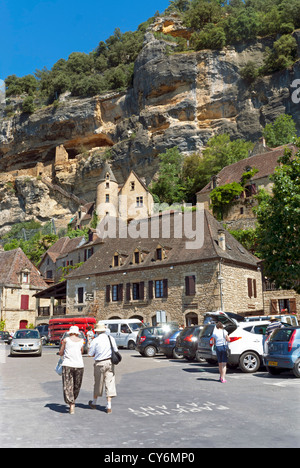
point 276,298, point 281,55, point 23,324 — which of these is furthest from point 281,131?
point 23,324

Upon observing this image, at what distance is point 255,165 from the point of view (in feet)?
177

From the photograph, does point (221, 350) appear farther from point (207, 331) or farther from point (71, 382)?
point (71, 382)

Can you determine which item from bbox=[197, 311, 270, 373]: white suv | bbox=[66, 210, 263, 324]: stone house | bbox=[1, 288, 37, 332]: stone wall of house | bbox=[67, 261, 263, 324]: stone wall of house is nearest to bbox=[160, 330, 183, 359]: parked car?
bbox=[66, 210, 263, 324]: stone house

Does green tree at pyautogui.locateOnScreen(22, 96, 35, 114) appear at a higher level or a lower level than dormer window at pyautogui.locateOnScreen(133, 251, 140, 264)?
higher

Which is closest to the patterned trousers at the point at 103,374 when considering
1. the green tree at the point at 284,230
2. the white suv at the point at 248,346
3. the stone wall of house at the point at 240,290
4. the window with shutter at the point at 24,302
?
the white suv at the point at 248,346

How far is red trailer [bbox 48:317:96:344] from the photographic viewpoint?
2933 centimetres

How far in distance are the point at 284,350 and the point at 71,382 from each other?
6.99m

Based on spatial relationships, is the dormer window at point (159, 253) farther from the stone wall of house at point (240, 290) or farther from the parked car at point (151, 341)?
the parked car at point (151, 341)

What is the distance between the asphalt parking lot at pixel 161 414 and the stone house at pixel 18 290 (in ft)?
114

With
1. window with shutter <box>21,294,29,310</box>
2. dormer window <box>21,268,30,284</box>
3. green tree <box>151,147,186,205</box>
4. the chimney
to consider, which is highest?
green tree <box>151,147,186,205</box>

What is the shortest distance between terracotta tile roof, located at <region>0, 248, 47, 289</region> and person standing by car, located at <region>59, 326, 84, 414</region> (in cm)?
4077

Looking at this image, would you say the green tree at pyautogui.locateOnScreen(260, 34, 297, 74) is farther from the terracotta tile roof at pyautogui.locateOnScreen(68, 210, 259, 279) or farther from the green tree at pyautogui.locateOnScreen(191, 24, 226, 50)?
the terracotta tile roof at pyautogui.locateOnScreen(68, 210, 259, 279)

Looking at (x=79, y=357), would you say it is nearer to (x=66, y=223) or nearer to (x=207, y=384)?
(x=207, y=384)
